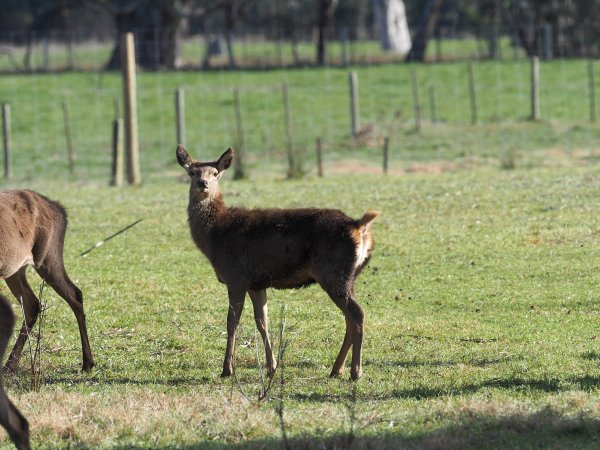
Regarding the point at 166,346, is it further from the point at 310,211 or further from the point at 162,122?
the point at 162,122

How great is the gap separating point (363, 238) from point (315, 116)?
26610 mm

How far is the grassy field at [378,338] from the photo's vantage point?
24.7ft

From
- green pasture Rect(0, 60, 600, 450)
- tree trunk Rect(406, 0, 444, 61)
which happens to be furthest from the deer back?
tree trunk Rect(406, 0, 444, 61)

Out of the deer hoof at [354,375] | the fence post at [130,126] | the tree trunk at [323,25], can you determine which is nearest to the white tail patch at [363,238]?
the deer hoof at [354,375]

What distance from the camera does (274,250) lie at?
366 inches

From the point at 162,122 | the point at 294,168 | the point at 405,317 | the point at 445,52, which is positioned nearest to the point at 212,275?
the point at 405,317

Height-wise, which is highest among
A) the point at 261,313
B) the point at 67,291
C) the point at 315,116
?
the point at 315,116

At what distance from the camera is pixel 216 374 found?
9.52 meters

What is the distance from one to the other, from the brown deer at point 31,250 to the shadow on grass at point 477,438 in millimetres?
2694

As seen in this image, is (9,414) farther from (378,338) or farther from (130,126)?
(130,126)

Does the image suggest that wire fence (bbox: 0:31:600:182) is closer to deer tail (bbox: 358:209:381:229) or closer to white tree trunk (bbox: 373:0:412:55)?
white tree trunk (bbox: 373:0:412:55)

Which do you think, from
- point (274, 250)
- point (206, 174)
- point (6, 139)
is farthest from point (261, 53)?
point (274, 250)

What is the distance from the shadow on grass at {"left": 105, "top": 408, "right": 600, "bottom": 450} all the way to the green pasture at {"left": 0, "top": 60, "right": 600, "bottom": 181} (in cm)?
1600

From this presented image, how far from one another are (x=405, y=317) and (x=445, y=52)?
43463 mm
